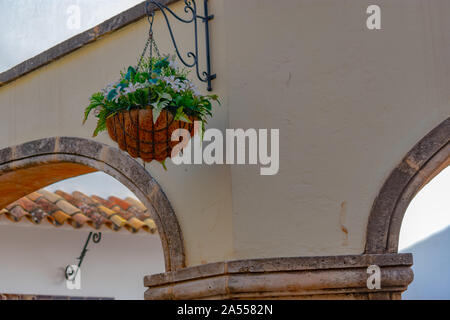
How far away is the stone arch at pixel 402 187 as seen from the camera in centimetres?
437

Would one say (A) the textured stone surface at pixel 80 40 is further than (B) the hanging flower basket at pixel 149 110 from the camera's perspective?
Yes

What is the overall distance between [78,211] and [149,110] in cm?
367

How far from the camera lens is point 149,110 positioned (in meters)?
4.13

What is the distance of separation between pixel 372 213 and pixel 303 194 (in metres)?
0.40

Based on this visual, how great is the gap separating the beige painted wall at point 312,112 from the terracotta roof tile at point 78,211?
2744mm

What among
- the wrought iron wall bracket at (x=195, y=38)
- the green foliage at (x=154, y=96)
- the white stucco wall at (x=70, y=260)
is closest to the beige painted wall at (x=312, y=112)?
the wrought iron wall bracket at (x=195, y=38)

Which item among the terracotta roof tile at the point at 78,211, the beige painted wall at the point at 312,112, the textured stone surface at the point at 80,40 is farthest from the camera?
the terracotta roof tile at the point at 78,211

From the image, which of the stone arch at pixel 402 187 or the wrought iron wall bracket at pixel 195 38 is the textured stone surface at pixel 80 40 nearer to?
the wrought iron wall bracket at pixel 195 38

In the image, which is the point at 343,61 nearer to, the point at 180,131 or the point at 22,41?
the point at 180,131

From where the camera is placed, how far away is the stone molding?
13.9 ft

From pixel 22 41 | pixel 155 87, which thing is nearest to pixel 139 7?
pixel 155 87

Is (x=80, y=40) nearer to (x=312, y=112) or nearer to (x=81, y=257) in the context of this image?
(x=312, y=112)

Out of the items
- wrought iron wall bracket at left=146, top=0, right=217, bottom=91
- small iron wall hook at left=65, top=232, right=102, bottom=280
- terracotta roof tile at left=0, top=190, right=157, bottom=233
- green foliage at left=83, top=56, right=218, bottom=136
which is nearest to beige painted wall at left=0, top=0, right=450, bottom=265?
wrought iron wall bracket at left=146, top=0, right=217, bottom=91
